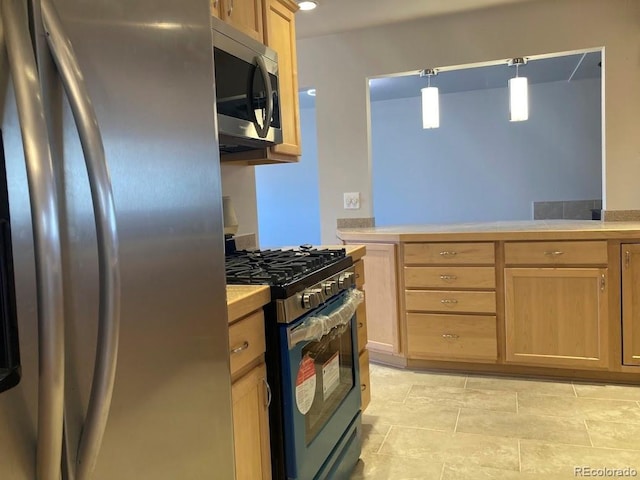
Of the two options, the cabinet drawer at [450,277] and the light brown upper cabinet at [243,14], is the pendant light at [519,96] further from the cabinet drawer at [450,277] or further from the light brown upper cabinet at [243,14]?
the light brown upper cabinet at [243,14]

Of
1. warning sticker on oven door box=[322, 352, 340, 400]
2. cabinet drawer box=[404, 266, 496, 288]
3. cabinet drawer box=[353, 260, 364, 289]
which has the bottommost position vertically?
warning sticker on oven door box=[322, 352, 340, 400]

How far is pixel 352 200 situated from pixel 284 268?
6.96 feet

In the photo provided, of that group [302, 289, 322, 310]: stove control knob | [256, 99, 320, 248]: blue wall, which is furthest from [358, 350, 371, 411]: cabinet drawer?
[256, 99, 320, 248]: blue wall

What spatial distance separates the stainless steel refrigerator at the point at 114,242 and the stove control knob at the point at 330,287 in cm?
73

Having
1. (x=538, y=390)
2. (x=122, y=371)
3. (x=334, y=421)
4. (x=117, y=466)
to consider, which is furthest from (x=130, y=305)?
(x=538, y=390)

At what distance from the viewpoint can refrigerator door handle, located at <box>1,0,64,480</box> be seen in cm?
60

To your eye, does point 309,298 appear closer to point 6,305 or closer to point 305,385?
point 305,385

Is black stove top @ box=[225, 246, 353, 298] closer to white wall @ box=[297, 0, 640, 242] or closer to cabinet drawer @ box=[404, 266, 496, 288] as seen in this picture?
cabinet drawer @ box=[404, 266, 496, 288]

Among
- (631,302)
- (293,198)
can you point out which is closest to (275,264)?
(631,302)

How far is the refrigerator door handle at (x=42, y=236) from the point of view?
1.97 ft

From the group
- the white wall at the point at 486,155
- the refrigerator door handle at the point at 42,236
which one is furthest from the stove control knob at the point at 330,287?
the white wall at the point at 486,155

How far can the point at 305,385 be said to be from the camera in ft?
5.45

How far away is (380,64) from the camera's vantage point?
3.66 metres

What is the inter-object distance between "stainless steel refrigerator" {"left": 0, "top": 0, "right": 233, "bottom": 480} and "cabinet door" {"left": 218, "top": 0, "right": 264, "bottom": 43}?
3.52 ft
